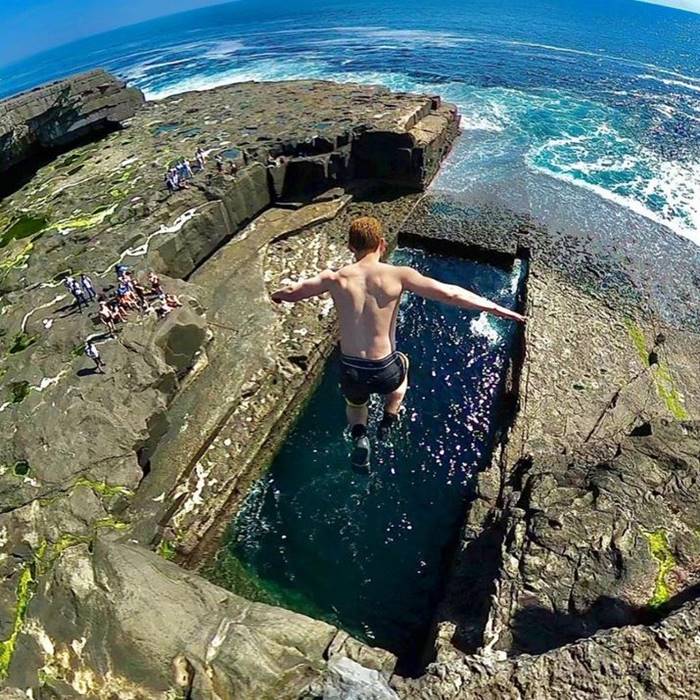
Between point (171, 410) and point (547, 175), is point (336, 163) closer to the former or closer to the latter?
point (547, 175)

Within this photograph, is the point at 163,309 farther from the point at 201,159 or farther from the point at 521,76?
the point at 521,76

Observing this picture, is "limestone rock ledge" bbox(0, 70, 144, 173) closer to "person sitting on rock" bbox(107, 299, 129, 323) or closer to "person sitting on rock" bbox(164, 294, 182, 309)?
"person sitting on rock" bbox(107, 299, 129, 323)

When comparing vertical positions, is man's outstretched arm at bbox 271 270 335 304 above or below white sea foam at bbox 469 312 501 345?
above

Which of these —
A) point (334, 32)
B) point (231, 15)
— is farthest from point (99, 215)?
point (231, 15)

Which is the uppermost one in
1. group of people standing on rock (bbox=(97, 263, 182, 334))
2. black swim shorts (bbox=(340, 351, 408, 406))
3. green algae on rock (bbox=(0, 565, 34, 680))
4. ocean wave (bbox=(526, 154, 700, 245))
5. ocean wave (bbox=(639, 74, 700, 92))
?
black swim shorts (bbox=(340, 351, 408, 406))

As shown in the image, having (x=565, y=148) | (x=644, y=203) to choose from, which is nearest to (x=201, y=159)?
(x=644, y=203)

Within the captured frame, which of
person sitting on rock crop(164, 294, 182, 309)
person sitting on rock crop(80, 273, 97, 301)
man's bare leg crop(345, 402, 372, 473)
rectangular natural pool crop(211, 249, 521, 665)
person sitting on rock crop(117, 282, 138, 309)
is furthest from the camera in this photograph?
person sitting on rock crop(164, 294, 182, 309)

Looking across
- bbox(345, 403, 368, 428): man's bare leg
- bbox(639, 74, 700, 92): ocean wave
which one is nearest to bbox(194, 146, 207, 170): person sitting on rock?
bbox(345, 403, 368, 428): man's bare leg
